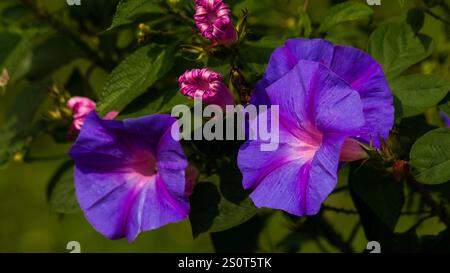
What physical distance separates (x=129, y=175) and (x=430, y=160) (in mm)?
578

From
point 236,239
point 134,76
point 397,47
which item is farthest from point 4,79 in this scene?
point 397,47

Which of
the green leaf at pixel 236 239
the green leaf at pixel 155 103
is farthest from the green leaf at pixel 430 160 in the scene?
the green leaf at pixel 236 239

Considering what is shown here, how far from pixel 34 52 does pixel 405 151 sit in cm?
117

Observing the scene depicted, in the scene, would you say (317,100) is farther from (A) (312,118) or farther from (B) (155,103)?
(B) (155,103)

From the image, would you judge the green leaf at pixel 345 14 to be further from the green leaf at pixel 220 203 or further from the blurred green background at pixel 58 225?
the blurred green background at pixel 58 225

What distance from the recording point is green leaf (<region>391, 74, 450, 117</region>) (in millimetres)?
1506

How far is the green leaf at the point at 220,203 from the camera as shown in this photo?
1486 millimetres

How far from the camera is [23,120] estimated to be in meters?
2.13

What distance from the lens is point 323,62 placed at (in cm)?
143

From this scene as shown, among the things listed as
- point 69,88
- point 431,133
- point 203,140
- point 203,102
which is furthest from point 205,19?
point 69,88

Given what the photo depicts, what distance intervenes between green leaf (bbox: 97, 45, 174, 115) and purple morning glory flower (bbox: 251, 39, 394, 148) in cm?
24
